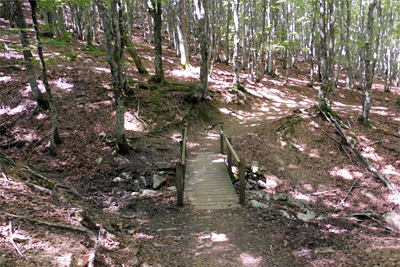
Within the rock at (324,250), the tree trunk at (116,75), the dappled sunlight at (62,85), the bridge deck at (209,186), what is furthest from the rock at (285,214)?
the dappled sunlight at (62,85)

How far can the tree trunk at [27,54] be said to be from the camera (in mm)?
8938

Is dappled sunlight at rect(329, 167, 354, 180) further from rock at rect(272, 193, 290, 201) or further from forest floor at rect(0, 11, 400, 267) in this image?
rock at rect(272, 193, 290, 201)

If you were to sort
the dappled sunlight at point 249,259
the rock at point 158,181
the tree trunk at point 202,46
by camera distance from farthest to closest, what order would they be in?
1. the tree trunk at point 202,46
2. the rock at point 158,181
3. the dappled sunlight at point 249,259

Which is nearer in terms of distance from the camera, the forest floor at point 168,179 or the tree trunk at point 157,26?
the forest floor at point 168,179

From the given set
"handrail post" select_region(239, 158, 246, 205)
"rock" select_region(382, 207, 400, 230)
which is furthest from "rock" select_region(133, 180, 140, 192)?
"rock" select_region(382, 207, 400, 230)

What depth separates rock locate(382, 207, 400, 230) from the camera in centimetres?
704

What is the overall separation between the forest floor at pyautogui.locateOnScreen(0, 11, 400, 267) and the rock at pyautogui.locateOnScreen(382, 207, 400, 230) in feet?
0.68

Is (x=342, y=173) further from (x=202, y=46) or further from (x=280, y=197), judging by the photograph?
(x=202, y=46)

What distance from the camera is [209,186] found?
26.8 ft

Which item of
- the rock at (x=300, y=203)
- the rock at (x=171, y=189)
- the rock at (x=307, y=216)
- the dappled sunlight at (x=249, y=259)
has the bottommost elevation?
the rock at (x=300, y=203)

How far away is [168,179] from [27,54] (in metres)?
7.72

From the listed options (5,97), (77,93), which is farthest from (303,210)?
(5,97)

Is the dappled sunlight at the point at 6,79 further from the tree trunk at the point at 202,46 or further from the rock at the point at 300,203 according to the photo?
the rock at the point at 300,203

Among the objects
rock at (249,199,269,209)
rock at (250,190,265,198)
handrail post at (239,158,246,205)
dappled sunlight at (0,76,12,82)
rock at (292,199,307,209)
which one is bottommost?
rock at (292,199,307,209)
